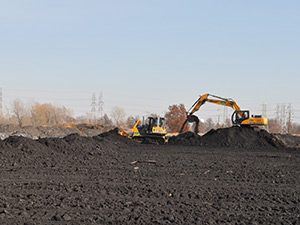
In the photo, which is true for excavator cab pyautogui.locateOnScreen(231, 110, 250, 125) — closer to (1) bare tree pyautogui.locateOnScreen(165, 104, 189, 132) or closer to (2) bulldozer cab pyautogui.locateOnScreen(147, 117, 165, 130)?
(2) bulldozer cab pyautogui.locateOnScreen(147, 117, 165, 130)

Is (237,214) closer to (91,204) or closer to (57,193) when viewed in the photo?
(91,204)

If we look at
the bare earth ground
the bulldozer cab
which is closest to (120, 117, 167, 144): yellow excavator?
the bulldozer cab

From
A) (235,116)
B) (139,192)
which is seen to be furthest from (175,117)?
(139,192)

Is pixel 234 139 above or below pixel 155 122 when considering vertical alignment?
below

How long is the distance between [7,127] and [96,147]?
16.8 meters

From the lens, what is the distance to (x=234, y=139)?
28.8m

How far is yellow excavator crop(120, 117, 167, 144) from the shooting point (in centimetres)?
2811

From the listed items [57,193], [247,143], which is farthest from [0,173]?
[247,143]

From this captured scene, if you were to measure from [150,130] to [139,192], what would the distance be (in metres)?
19.2

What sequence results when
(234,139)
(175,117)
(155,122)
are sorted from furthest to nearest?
(175,117), (234,139), (155,122)

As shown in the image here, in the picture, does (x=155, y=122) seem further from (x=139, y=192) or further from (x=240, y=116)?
(x=139, y=192)

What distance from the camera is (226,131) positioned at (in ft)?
97.8

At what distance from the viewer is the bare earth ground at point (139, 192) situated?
672cm

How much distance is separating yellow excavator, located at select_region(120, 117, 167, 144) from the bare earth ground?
487 inches
